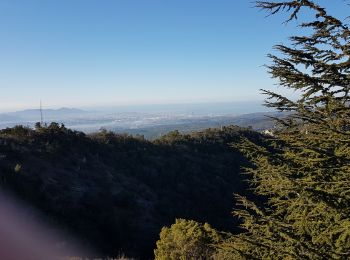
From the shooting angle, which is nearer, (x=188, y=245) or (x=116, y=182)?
(x=188, y=245)

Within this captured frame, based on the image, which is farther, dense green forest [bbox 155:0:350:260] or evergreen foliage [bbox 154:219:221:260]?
evergreen foliage [bbox 154:219:221:260]

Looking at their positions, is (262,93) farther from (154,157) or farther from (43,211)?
(154,157)

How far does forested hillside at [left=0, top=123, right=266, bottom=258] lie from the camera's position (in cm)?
1764

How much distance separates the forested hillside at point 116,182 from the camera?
1764 cm

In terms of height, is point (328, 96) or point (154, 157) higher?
point (328, 96)

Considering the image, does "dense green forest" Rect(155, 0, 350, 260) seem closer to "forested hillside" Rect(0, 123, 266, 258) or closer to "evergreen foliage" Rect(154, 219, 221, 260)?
"evergreen foliage" Rect(154, 219, 221, 260)

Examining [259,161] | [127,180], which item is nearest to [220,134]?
[127,180]

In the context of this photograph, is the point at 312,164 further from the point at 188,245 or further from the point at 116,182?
the point at 116,182

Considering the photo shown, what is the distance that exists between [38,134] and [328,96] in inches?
833

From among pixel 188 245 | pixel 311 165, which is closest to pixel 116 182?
pixel 188 245

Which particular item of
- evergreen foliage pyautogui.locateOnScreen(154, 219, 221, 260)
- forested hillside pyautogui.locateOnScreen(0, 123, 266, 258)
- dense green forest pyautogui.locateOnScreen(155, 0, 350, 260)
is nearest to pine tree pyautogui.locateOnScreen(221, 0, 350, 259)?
dense green forest pyautogui.locateOnScreen(155, 0, 350, 260)

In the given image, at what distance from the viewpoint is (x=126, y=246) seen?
1681 cm

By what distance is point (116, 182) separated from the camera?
74.8 ft

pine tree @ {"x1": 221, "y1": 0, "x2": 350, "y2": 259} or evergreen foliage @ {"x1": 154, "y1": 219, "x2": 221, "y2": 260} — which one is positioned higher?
pine tree @ {"x1": 221, "y1": 0, "x2": 350, "y2": 259}
